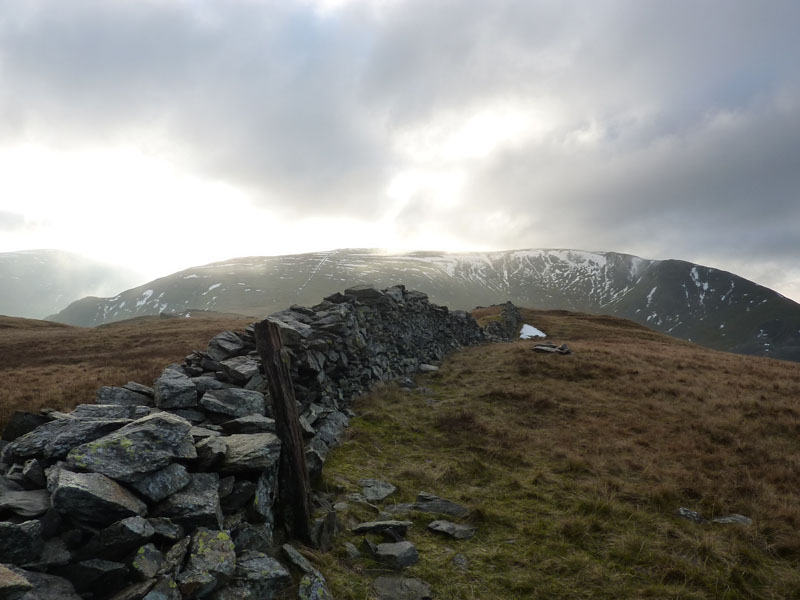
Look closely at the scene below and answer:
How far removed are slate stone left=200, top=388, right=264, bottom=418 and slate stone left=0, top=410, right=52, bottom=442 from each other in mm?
2348

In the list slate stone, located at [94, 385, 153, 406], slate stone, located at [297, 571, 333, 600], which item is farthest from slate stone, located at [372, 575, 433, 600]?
slate stone, located at [94, 385, 153, 406]

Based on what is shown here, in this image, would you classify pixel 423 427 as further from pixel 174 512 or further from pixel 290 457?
pixel 174 512

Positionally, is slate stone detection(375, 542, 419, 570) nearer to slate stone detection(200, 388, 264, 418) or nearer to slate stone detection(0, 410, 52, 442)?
slate stone detection(200, 388, 264, 418)

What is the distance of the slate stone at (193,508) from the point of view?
4.61 meters

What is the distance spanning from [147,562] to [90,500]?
0.86 meters

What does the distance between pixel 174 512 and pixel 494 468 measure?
26.0 ft

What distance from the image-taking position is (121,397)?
7809 mm

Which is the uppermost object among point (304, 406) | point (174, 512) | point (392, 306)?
point (392, 306)

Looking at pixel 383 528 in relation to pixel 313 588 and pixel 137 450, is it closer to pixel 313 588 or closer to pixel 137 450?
pixel 313 588

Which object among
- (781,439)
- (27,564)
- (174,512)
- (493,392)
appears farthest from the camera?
(493,392)

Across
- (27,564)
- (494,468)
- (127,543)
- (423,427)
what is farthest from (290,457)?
(423,427)

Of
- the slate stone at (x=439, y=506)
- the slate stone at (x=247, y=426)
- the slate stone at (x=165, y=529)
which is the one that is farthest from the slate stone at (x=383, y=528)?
the slate stone at (x=165, y=529)

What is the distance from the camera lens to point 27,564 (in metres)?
3.53

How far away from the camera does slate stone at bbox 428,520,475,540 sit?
291 inches
